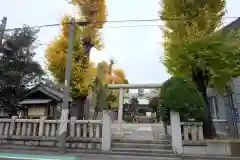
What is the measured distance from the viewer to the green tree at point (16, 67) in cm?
1102

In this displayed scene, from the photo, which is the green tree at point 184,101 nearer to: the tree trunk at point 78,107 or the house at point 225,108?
the house at point 225,108

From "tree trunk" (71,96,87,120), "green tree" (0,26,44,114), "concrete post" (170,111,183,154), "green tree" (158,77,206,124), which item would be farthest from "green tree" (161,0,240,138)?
"green tree" (0,26,44,114)

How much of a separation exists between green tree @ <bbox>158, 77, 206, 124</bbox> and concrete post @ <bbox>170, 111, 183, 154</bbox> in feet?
0.89

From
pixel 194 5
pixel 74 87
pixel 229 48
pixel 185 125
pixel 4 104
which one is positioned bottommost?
pixel 185 125

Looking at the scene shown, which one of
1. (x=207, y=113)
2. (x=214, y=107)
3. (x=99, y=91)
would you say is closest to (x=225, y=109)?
(x=214, y=107)

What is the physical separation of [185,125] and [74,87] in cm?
630

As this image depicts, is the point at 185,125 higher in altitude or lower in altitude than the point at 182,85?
lower

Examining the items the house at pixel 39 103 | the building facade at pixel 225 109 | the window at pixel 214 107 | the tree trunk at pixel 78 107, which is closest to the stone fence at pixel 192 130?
the building facade at pixel 225 109

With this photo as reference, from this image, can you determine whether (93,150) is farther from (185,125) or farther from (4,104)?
(4,104)

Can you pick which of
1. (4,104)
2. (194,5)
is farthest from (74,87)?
(194,5)

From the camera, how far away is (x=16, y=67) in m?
11.5

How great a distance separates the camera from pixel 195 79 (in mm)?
9961

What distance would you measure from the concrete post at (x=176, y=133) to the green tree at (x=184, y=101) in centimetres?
27

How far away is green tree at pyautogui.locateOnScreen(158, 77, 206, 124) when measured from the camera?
8305 mm
